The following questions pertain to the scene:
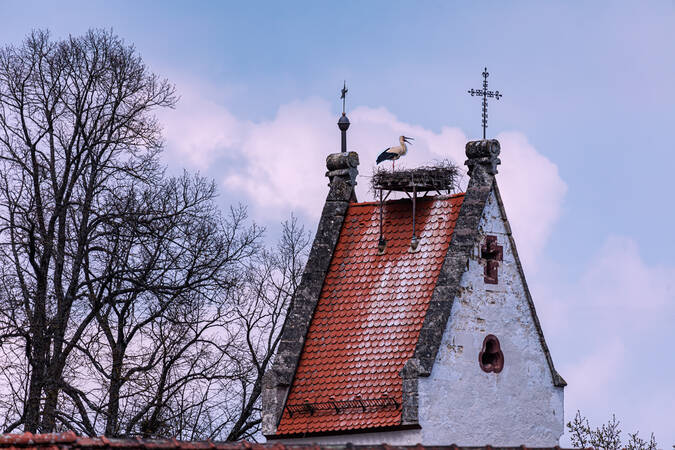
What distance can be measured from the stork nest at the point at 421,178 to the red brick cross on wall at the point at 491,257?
1464 mm

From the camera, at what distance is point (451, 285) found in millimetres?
33281

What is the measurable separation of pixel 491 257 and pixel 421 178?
2140 mm

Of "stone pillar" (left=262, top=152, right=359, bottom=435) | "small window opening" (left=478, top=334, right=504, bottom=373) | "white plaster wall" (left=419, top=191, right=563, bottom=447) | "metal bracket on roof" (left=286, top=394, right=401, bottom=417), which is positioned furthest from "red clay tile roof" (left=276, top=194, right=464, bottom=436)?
"small window opening" (left=478, top=334, right=504, bottom=373)

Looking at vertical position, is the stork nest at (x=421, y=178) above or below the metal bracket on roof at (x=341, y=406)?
above

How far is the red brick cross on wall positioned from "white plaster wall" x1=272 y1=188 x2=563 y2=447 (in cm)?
12

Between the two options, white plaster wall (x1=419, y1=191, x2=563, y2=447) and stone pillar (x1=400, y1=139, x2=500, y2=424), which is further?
white plaster wall (x1=419, y1=191, x2=563, y2=447)

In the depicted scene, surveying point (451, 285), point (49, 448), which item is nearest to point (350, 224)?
point (451, 285)

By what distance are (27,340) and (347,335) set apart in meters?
7.04

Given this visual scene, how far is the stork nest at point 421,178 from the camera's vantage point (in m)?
34.6

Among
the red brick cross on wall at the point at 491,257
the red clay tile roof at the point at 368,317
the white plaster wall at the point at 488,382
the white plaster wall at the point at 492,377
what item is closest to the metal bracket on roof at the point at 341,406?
the red clay tile roof at the point at 368,317

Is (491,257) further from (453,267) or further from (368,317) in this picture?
(368,317)

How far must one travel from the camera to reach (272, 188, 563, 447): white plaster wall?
32688mm

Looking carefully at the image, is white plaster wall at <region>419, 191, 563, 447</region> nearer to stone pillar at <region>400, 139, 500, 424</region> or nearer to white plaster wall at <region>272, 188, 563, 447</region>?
white plaster wall at <region>272, 188, 563, 447</region>

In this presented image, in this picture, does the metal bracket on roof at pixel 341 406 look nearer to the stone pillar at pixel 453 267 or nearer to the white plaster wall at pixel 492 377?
the stone pillar at pixel 453 267
